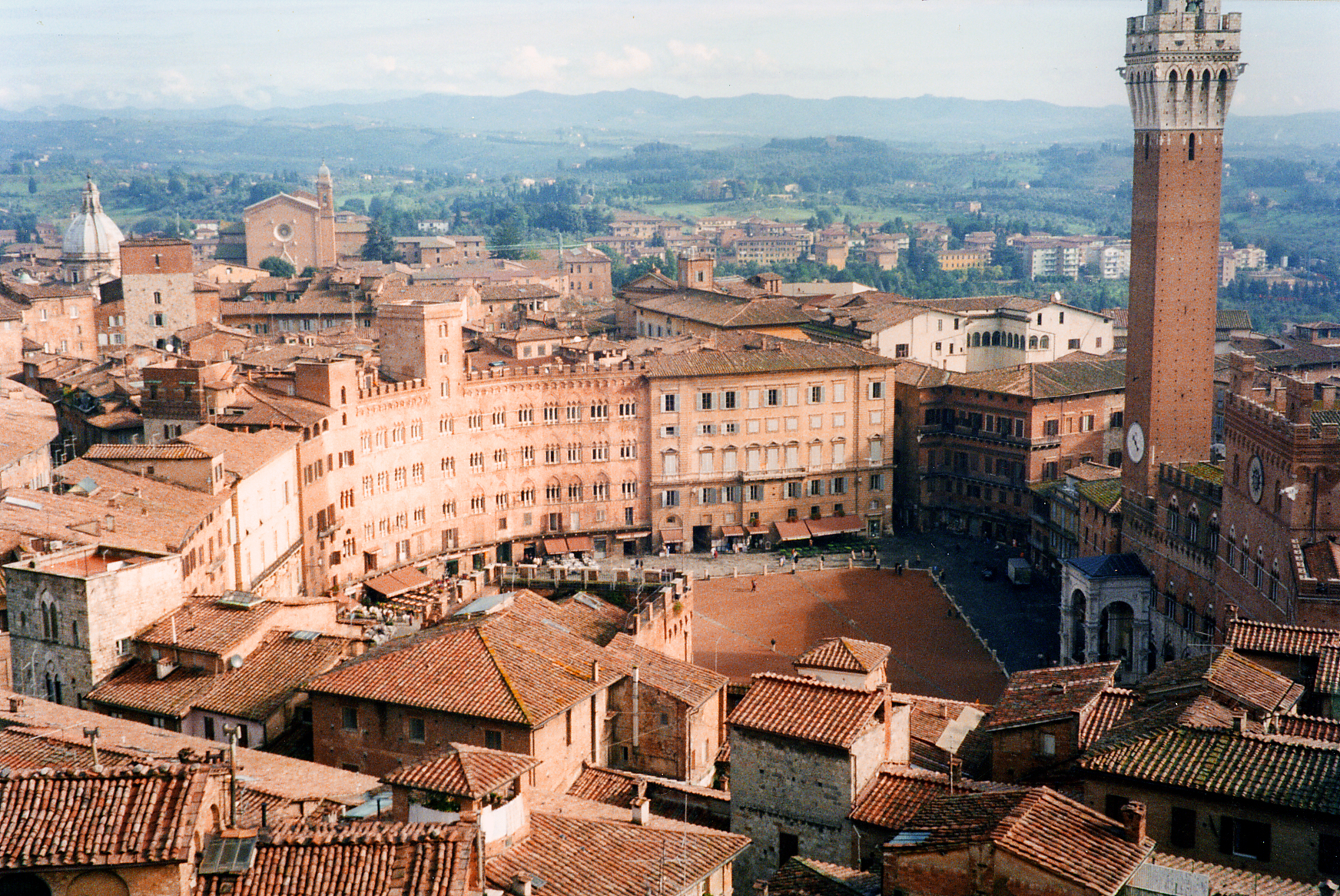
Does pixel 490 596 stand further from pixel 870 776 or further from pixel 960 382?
pixel 960 382

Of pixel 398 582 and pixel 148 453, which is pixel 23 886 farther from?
pixel 398 582

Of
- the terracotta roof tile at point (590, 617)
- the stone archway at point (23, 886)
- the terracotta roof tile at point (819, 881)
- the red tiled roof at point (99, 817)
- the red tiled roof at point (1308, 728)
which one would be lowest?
the terracotta roof tile at point (590, 617)

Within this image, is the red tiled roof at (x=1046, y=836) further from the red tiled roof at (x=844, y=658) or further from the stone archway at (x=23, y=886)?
the red tiled roof at (x=844, y=658)

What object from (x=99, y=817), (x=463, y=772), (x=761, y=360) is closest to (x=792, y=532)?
(x=761, y=360)

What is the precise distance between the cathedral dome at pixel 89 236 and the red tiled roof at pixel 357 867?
451 ft

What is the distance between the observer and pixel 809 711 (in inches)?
1190

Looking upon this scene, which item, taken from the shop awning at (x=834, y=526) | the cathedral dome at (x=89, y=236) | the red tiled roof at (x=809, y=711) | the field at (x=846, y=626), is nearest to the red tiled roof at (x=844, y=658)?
the red tiled roof at (x=809, y=711)

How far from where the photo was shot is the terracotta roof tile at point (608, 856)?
24.8 metres

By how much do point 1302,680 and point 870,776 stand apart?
1121cm

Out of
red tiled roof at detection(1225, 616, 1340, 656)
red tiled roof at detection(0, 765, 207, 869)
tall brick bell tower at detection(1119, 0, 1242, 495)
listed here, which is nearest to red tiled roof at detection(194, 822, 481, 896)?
red tiled roof at detection(0, 765, 207, 869)

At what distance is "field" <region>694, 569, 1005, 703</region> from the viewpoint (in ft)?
209

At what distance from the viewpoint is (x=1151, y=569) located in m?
66.2

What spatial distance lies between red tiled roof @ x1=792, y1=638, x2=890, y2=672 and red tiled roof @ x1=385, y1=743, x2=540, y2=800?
985 cm

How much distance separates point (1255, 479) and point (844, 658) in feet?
86.4
